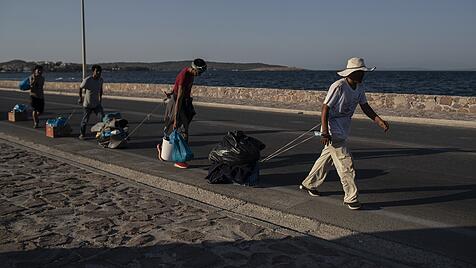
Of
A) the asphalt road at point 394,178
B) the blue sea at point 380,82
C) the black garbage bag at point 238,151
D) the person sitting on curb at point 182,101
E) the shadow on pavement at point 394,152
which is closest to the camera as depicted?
the asphalt road at point 394,178

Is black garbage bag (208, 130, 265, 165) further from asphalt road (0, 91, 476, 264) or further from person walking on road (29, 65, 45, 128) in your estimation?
person walking on road (29, 65, 45, 128)

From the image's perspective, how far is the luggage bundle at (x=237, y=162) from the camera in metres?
6.29

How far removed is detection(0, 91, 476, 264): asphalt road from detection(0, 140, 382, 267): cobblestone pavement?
886 millimetres

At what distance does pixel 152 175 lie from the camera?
272 inches

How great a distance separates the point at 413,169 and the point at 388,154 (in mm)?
1407

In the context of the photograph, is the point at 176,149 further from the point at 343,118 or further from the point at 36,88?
the point at 36,88

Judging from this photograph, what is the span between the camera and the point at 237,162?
6328 millimetres

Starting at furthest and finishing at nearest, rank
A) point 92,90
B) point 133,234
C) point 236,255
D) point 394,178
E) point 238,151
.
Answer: point 92,90
point 394,178
point 238,151
point 133,234
point 236,255

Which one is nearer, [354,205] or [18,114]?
[354,205]

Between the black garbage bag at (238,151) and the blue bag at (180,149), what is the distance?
945 mm

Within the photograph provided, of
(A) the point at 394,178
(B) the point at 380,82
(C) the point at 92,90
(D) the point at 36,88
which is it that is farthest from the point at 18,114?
(B) the point at 380,82

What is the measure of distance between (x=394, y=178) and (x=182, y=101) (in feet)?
11.3

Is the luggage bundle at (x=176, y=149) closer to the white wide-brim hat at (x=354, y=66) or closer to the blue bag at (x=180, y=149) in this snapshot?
the blue bag at (x=180, y=149)

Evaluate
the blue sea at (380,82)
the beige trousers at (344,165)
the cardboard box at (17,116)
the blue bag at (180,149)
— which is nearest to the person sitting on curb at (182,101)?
the blue bag at (180,149)
